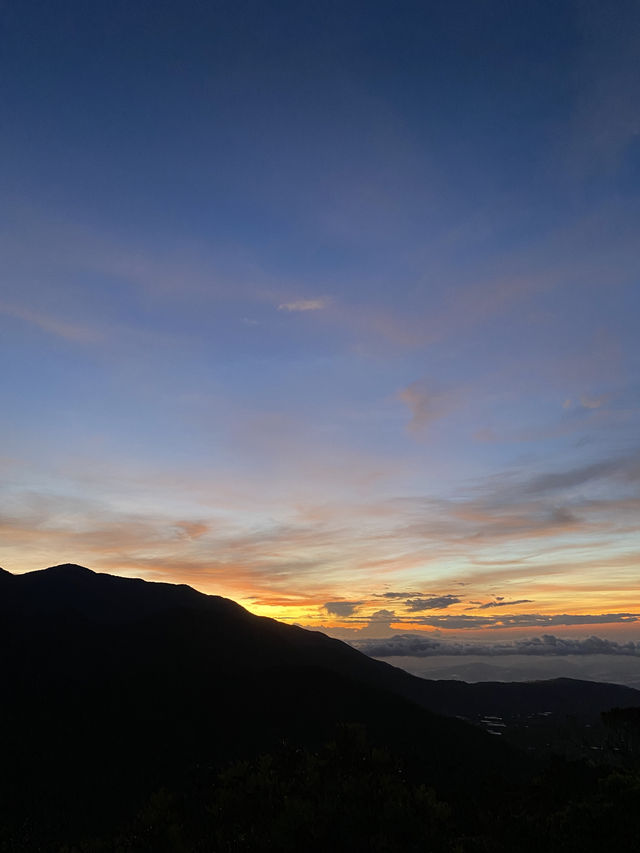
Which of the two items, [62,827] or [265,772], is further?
[62,827]

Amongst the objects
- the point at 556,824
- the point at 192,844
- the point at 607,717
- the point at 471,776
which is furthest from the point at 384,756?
the point at 471,776

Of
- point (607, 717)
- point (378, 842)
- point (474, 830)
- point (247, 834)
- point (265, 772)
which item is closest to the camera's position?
point (378, 842)

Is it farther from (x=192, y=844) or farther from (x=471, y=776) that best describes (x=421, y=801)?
(x=471, y=776)

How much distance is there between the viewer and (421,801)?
28.5 meters

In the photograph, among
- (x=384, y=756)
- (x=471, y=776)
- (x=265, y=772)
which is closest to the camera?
(x=265, y=772)

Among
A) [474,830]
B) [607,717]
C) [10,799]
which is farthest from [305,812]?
[10,799]

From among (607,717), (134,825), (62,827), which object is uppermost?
(134,825)

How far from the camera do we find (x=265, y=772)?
34.3 m

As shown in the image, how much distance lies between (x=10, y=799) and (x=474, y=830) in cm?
22911

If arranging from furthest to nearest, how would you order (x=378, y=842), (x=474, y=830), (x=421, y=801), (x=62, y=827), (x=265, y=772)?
1. (x=62, y=827)
2. (x=265, y=772)
3. (x=474, y=830)
4. (x=421, y=801)
5. (x=378, y=842)

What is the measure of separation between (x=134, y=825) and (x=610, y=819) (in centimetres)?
2454

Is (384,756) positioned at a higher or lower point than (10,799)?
higher

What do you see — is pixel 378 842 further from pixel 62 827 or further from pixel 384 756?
pixel 62 827

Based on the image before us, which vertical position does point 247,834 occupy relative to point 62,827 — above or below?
above
